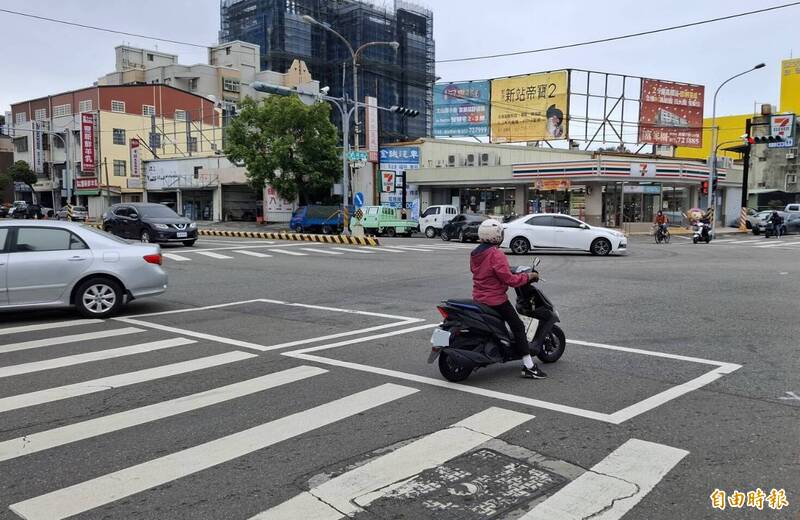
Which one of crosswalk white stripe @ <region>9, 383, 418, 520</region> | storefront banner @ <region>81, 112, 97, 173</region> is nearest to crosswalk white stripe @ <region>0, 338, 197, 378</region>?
crosswalk white stripe @ <region>9, 383, 418, 520</region>

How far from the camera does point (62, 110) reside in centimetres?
6975

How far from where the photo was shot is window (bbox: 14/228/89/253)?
9414 millimetres

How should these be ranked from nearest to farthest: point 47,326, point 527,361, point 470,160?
point 527,361 → point 47,326 → point 470,160

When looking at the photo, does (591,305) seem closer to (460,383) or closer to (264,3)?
(460,383)

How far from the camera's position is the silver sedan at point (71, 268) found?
366 inches

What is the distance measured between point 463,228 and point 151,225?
1371 centimetres

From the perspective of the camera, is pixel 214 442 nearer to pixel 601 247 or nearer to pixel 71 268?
pixel 71 268

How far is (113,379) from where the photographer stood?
20.9 feet

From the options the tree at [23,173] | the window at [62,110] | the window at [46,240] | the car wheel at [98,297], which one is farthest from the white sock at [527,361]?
the tree at [23,173]

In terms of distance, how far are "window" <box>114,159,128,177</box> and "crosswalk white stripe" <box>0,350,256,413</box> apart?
61.8m

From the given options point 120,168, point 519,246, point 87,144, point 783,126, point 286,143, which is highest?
point 87,144

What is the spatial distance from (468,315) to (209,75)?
79.6m

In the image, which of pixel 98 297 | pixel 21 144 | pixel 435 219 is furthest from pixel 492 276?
pixel 21 144

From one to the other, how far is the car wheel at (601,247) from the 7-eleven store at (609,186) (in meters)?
14.5
